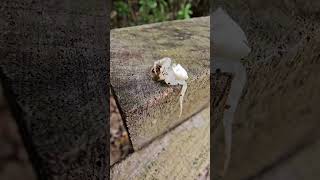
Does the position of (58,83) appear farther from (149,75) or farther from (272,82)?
(272,82)

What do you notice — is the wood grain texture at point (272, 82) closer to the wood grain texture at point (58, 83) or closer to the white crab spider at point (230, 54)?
the white crab spider at point (230, 54)

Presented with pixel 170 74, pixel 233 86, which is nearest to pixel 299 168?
pixel 233 86

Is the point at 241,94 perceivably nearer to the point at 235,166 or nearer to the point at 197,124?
the point at 197,124

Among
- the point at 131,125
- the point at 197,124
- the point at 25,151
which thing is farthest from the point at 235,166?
the point at 25,151

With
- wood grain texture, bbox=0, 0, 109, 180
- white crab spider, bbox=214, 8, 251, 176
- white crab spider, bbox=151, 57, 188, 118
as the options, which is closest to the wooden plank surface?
white crab spider, bbox=214, 8, 251, 176

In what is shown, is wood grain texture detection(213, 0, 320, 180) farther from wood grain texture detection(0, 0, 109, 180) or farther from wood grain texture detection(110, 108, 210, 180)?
wood grain texture detection(0, 0, 109, 180)

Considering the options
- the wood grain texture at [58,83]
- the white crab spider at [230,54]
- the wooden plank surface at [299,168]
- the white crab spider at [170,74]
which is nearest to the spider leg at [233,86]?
the white crab spider at [230,54]

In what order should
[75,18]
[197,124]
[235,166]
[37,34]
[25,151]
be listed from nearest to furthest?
[25,151]
[37,34]
[75,18]
[197,124]
[235,166]
